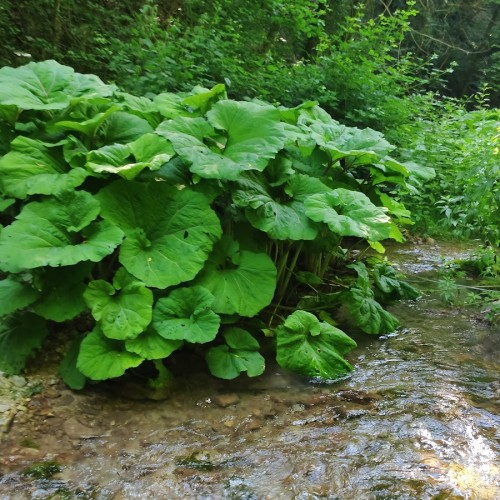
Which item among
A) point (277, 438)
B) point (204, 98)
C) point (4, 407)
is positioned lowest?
point (4, 407)

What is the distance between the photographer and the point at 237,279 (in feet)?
7.43

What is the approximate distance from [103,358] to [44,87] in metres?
1.49

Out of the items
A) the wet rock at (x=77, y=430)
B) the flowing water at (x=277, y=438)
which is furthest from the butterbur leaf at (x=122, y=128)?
the wet rock at (x=77, y=430)

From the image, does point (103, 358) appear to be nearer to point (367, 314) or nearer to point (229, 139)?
point (229, 139)

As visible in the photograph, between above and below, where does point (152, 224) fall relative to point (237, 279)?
above

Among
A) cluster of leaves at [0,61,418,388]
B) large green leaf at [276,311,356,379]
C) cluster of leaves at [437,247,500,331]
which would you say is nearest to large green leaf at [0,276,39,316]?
cluster of leaves at [0,61,418,388]

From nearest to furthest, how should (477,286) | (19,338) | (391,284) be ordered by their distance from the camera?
(19,338), (391,284), (477,286)

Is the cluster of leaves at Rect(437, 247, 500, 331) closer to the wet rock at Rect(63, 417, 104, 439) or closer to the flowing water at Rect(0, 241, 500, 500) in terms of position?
the flowing water at Rect(0, 241, 500, 500)

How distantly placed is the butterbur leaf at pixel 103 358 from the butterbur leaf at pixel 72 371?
0.13 metres

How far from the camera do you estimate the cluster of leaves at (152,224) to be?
6.32 feet

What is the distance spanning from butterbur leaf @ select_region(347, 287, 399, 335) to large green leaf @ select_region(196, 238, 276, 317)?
0.63 meters

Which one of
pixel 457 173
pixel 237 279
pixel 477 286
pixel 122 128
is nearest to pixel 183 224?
pixel 237 279

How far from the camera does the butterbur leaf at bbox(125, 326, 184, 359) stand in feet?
6.22

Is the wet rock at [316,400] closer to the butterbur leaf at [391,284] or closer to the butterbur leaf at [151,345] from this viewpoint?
the butterbur leaf at [151,345]
